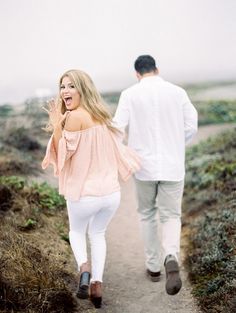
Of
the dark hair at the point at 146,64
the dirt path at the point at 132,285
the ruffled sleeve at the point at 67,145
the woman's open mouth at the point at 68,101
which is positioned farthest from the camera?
the dark hair at the point at 146,64

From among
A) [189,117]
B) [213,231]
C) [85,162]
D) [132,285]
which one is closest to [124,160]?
[85,162]

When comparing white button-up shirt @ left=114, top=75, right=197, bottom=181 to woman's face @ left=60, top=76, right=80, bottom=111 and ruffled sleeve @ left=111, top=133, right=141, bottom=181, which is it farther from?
woman's face @ left=60, top=76, right=80, bottom=111

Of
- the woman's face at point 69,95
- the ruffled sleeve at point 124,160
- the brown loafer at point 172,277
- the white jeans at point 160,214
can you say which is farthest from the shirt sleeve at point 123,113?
the brown loafer at point 172,277

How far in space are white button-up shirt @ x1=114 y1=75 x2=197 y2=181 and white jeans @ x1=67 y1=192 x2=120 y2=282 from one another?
0.69m

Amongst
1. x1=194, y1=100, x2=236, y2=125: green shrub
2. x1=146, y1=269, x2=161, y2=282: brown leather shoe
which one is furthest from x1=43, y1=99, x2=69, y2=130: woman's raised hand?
x1=194, y1=100, x2=236, y2=125: green shrub

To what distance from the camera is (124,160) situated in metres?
4.25

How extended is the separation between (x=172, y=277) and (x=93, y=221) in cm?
78

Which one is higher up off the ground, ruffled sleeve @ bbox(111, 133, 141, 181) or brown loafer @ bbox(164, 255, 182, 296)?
ruffled sleeve @ bbox(111, 133, 141, 181)

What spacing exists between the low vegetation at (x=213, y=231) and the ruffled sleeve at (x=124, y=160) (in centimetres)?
120

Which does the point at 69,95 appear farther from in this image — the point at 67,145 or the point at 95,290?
the point at 95,290

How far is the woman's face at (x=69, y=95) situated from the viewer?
4.01 meters

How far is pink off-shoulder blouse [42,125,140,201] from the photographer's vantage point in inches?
155

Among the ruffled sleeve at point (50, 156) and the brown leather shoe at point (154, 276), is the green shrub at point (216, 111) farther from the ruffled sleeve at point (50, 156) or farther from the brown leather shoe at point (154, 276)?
the ruffled sleeve at point (50, 156)

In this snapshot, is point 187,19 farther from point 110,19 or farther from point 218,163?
point 218,163
